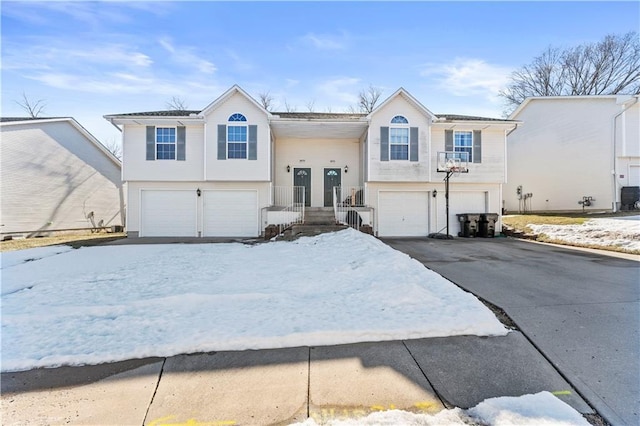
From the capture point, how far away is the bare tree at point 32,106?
27219 mm

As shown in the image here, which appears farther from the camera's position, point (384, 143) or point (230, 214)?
point (230, 214)

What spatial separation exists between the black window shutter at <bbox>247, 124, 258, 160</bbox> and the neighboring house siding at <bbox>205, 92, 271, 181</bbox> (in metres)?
0.09

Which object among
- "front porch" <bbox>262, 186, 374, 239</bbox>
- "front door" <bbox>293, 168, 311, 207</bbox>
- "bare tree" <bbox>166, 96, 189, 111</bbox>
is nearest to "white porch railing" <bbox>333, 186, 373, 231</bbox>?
"front porch" <bbox>262, 186, 374, 239</bbox>

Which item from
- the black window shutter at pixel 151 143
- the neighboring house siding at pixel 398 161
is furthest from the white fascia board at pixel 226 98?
the neighboring house siding at pixel 398 161

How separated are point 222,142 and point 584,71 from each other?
33021mm

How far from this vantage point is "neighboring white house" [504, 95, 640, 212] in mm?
15969

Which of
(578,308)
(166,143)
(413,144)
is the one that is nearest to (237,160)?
(166,143)

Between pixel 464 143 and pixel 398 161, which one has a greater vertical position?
pixel 464 143

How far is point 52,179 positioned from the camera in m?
15.8

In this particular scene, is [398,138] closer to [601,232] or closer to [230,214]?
[601,232]

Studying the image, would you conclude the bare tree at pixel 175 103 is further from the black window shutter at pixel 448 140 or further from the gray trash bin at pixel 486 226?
the gray trash bin at pixel 486 226

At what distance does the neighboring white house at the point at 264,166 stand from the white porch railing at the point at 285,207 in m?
0.10

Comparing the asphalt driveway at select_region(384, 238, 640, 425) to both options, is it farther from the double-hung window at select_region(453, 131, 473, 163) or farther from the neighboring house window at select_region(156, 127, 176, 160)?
the neighboring house window at select_region(156, 127, 176, 160)

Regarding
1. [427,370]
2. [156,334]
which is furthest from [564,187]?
[156,334]
